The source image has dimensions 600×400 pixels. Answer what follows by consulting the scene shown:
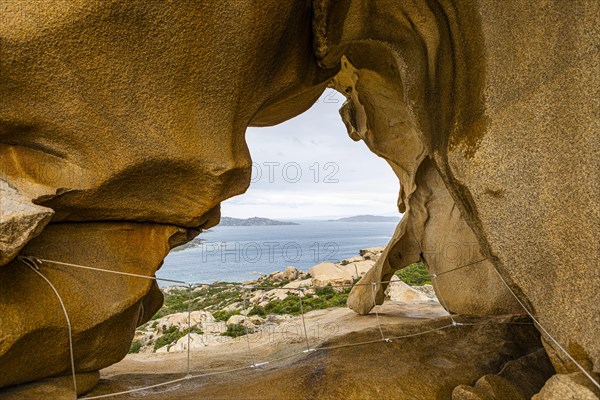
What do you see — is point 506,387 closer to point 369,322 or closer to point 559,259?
point 559,259

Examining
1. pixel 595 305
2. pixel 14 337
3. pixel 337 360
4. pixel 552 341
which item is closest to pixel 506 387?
pixel 552 341

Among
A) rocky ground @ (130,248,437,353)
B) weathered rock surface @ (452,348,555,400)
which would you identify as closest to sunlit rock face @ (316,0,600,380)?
weathered rock surface @ (452,348,555,400)

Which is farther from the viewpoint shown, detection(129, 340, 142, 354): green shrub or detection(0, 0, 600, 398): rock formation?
detection(129, 340, 142, 354): green shrub

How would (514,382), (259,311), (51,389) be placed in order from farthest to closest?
(259,311)
(514,382)
(51,389)

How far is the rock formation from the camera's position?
2982mm

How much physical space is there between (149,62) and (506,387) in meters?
4.01

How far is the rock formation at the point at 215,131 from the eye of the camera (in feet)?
9.78

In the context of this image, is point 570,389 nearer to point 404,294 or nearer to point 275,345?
point 275,345

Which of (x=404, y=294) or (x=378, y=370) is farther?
(x=404, y=294)

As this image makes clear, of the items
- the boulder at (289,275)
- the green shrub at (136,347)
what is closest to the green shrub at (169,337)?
the green shrub at (136,347)

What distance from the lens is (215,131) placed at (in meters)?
3.60

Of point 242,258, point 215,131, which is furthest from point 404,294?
point 242,258

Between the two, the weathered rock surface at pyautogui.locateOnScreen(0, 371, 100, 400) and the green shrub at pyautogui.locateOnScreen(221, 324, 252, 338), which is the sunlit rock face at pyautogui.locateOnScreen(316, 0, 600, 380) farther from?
the green shrub at pyautogui.locateOnScreen(221, 324, 252, 338)

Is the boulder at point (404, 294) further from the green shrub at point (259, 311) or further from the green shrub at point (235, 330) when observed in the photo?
the green shrub at point (235, 330)
